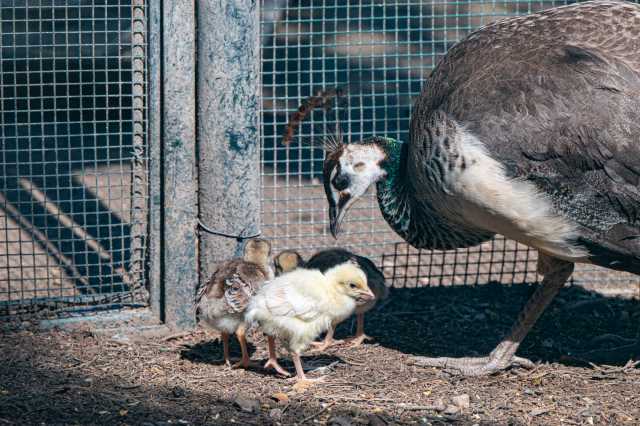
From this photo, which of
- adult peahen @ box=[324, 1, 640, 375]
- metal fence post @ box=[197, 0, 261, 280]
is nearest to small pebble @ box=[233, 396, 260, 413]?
metal fence post @ box=[197, 0, 261, 280]

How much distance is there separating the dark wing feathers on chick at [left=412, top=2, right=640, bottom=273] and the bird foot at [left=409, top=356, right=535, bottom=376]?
0.82 meters

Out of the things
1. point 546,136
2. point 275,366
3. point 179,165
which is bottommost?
point 275,366

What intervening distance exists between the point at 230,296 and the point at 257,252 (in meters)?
0.41

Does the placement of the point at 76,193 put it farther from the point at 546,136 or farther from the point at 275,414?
the point at 546,136

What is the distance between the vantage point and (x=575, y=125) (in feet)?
14.1

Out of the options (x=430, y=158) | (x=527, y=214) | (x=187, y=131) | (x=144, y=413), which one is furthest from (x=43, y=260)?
(x=527, y=214)

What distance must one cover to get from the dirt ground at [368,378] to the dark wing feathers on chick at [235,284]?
0.39 m

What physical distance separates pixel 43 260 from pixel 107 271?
56 cm

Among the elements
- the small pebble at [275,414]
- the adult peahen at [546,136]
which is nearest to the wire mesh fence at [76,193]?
the small pebble at [275,414]

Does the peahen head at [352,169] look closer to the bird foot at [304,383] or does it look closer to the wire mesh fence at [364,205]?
the wire mesh fence at [364,205]

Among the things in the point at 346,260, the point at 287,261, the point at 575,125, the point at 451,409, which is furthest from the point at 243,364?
the point at 575,125

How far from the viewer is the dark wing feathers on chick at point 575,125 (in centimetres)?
431

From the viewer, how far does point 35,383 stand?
172 inches

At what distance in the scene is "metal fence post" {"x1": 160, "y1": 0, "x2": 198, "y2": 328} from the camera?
4961mm
